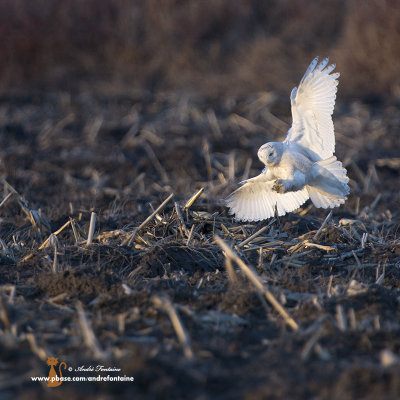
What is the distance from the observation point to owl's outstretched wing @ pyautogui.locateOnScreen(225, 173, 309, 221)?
6340 mm

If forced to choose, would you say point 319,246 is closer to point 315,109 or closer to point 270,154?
point 270,154

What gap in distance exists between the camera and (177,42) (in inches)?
749

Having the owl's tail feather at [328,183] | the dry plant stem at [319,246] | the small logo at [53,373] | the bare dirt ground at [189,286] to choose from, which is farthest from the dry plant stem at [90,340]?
the owl's tail feather at [328,183]

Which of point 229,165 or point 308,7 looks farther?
point 308,7

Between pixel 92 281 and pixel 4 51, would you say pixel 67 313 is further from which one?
pixel 4 51

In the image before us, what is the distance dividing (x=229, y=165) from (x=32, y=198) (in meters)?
2.83

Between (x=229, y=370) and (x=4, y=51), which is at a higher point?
(x=4, y=51)

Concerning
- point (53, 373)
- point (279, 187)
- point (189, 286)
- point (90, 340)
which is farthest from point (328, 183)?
point (53, 373)

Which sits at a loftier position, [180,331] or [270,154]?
[270,154]

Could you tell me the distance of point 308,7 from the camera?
19.7m

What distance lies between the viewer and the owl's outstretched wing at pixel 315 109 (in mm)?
6031

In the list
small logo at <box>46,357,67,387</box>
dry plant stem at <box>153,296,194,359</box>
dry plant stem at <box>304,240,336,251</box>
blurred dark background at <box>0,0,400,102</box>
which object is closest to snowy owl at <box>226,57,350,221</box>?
dry plant stem at <box>304,240,336,251</box>

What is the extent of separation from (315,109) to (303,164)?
480mm

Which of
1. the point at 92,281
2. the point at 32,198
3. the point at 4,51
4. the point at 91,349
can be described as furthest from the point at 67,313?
the point at 4,51
